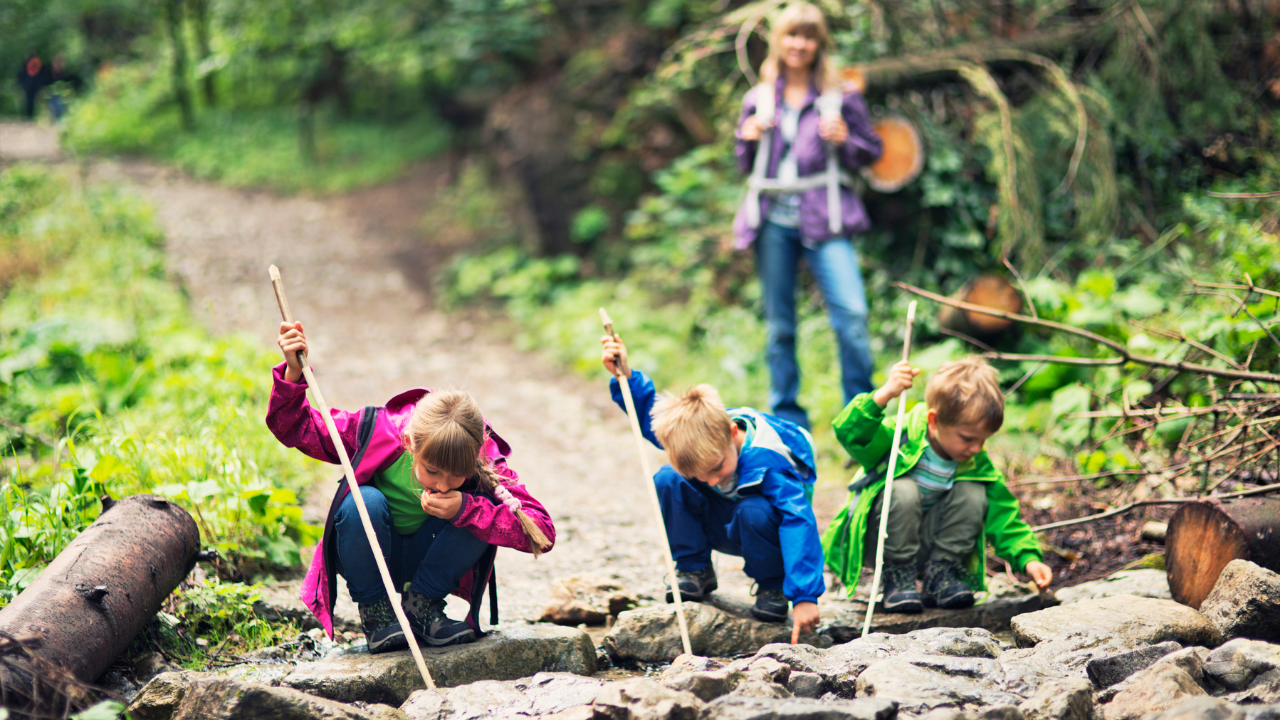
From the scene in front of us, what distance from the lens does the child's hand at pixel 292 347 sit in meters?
2.47

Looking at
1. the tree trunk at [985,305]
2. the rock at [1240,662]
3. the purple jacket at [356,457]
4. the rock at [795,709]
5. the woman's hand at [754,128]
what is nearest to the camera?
the rock at [795,709]

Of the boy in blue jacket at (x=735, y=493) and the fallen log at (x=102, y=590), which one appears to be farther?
the boy in blue jacket at (x=735, y=493)

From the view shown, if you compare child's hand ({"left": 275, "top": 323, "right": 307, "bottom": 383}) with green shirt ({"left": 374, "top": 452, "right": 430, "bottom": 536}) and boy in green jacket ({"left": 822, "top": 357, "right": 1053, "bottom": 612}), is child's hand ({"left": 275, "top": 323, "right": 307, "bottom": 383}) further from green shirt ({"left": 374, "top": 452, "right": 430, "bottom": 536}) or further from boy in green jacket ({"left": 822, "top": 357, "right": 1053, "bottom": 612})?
boy in green jacket ({"left": 822, "top": 357, "right": 1053, "bottom": 612})

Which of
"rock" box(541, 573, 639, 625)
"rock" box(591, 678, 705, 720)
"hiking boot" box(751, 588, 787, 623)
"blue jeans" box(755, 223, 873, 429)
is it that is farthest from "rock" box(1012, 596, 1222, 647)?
"blue jeans" box(755, 223, 873, 429)

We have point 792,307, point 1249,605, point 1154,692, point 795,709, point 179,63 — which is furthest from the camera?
point 179,63

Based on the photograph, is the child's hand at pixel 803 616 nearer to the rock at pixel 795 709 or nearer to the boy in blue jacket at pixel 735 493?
the boy in blue jacket at pixel 735 493

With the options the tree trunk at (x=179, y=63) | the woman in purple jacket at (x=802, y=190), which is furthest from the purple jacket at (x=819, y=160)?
the tree trunk at (x=179, y=63)

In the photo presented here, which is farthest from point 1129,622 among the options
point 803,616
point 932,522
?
point 803,616

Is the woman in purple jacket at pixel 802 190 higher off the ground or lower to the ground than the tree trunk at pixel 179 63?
lower

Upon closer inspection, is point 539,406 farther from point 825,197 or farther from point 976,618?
point 976,618

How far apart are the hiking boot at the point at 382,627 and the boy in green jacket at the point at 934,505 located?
4.97ft

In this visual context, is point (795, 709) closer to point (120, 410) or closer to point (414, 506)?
point (414, 506)

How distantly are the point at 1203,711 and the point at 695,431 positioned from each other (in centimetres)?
144

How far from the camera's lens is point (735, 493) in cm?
295
